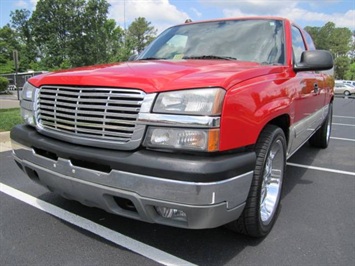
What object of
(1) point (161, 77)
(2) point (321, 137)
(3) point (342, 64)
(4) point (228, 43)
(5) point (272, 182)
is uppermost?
(4) point (228, 43)

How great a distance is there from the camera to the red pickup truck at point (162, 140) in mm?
2234

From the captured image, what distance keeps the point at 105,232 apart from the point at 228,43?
2.19 metres

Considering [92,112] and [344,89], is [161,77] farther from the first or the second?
[344,89]

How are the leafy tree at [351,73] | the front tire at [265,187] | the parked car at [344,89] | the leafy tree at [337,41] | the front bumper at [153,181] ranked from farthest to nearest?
the leafy tree at [337,41] < the leafy tree at [351,73] < the parked car at [344,89] < the front tire at [265,187] < the front bumper at [153,181]

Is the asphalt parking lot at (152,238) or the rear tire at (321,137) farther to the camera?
the rear tire at (321,137)

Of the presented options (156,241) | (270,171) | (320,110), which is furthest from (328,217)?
(320,110)

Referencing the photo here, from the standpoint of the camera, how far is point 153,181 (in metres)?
2.23

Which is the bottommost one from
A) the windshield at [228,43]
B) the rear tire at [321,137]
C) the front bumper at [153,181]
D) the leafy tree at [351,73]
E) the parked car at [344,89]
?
the leafy tree at [351,73]

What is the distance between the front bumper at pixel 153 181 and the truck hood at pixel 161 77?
445 mm

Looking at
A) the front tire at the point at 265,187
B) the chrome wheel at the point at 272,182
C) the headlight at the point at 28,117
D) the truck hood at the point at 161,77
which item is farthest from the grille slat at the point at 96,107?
the chrome wheel at the point at 272,182

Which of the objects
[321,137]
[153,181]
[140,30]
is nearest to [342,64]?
[140,30]

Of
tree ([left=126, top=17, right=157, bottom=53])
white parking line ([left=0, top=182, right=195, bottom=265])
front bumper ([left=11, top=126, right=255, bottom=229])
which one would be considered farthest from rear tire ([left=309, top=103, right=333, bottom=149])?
tree ([left=126, top=17, right=157, bottom=53])

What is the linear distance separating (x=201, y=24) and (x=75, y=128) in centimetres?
232

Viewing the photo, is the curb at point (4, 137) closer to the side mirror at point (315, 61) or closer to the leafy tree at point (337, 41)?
the side mirror at point (315, 61)
